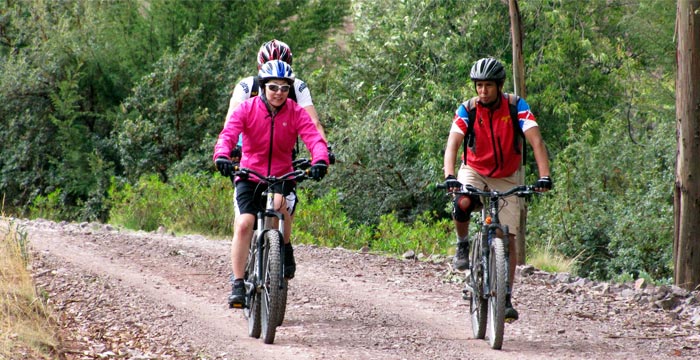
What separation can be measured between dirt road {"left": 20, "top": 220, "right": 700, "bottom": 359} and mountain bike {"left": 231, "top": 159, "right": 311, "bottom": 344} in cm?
17

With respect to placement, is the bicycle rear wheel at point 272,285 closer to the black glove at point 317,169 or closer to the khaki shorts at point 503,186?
the black glove at point 317,169

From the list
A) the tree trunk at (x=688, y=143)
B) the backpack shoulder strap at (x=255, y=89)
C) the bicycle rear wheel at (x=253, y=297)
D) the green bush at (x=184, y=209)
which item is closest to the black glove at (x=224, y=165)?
the bicycle rear wheel at (x=253, y=297)

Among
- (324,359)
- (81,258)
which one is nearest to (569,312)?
(324,359)

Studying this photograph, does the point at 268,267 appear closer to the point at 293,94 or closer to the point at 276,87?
the point at 276,87

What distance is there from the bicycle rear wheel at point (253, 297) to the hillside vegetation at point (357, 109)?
7192 mm

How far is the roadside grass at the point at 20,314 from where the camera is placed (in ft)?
19.9

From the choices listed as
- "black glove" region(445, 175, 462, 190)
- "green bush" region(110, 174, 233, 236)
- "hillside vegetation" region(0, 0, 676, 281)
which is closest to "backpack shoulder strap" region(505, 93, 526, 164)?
"black glove" region(445, 175, 462, 190)

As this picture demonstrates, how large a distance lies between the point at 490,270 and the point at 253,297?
164 centimetres

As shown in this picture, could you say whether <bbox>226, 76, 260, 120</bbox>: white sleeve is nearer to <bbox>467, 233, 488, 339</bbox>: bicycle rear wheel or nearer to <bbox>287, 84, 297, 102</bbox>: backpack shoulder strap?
<bbox>287, 84, 297, 102</bbox>: backpack shoulder strap

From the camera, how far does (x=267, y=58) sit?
Answer: 7418 mm

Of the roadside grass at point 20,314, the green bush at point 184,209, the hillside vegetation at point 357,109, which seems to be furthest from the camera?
the hillside vegetation at point 357,109

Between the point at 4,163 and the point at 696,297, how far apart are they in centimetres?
2410

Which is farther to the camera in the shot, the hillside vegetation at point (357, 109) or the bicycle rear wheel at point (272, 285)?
the hillside vegetation at point (357, 109)

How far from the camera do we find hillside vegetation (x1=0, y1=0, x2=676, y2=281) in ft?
57.2
